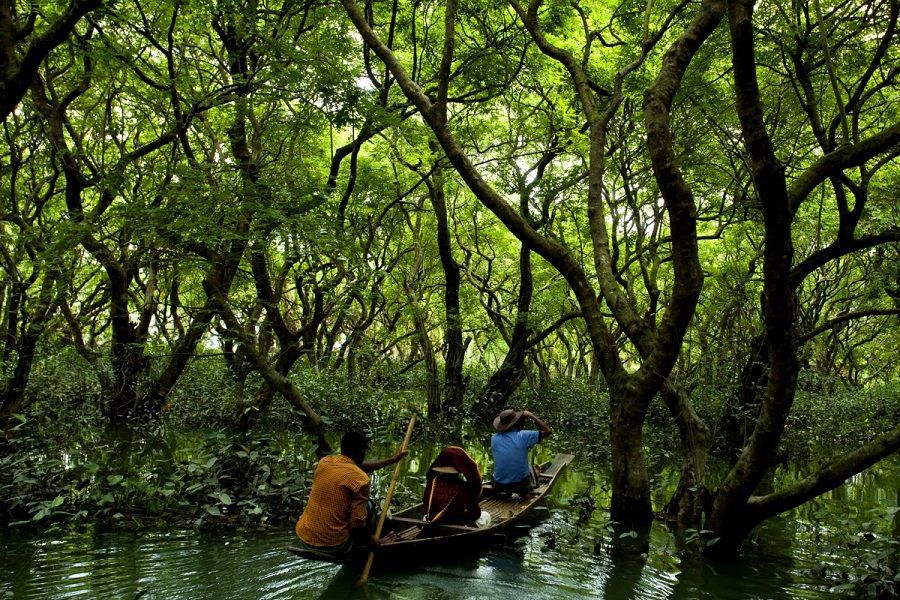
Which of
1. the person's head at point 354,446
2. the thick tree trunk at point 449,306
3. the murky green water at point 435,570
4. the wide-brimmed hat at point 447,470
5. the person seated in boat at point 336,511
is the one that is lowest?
the murky green water at point 435,570

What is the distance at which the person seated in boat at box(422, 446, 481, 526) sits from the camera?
7.53 metres

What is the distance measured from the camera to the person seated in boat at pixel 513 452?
8.97m

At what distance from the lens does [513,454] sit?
352 inches

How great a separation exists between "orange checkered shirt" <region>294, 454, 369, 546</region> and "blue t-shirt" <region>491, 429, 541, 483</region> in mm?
3193

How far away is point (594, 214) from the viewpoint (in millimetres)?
8844

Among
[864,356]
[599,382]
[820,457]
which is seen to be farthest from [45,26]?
[864,356]

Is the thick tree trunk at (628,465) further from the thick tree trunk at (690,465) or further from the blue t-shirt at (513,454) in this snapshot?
the blue t-shirt at (513,454)

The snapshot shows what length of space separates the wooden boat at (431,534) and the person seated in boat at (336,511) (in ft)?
0.37

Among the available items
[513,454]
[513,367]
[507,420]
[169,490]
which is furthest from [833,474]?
[513,367]

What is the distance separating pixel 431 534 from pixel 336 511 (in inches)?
57.7

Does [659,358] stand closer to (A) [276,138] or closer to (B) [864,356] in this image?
(A) [276,138]

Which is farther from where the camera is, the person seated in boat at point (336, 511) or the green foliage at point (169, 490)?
the green foliage at point (169, 490)

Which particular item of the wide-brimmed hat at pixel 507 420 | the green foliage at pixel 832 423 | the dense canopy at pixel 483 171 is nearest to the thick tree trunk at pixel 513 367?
the dense canopy at pixel 483 171

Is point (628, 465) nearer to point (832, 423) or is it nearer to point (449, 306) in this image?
point (449, 306)
